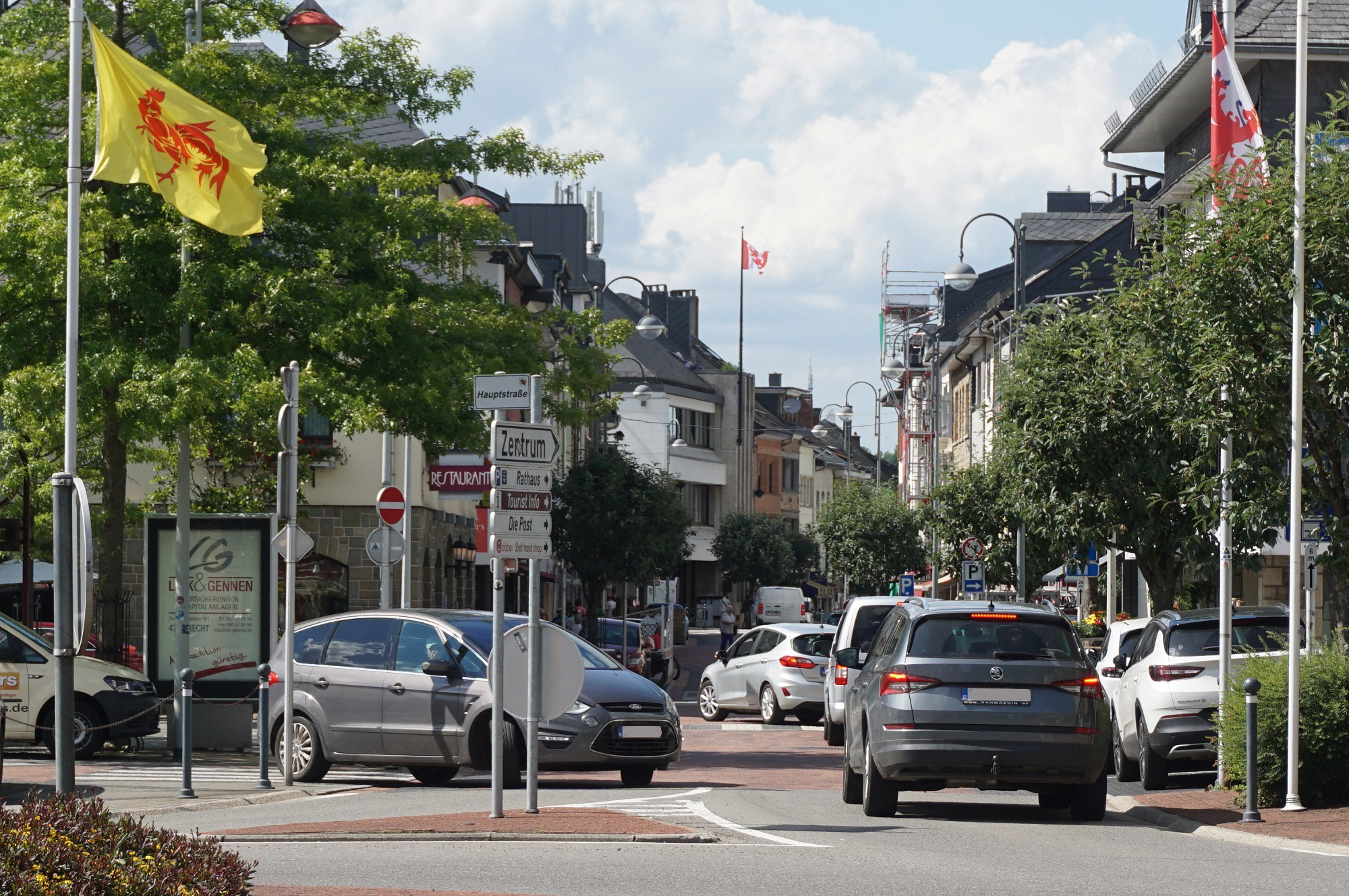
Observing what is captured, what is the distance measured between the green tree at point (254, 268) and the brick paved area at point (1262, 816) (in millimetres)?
9335

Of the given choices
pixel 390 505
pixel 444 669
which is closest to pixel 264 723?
pixel 444 669

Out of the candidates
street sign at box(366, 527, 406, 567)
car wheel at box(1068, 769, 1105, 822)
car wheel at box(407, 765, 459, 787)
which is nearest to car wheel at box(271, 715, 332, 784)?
car wheel at box(407, 765, 459, 787)

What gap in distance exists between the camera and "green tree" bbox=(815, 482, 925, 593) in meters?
77.1

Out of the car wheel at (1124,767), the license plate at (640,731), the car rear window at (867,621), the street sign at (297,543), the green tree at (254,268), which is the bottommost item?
the car wheel at (1124,767)

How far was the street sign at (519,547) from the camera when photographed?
1338cm

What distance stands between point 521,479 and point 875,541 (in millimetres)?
64457

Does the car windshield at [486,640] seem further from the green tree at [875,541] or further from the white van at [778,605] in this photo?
the white van at [778,605]

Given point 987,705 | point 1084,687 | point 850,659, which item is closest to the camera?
→ point 987,705

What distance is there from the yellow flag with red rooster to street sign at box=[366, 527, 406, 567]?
915 centimetres

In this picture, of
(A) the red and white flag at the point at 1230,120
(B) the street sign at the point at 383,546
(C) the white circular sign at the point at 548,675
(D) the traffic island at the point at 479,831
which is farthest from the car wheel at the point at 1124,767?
(B) the street sign at the point at 383,546

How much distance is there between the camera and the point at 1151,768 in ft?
57.4

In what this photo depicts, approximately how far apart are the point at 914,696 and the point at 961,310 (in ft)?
243

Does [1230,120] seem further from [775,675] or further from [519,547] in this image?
[775,675]

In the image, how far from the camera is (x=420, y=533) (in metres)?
42.1
